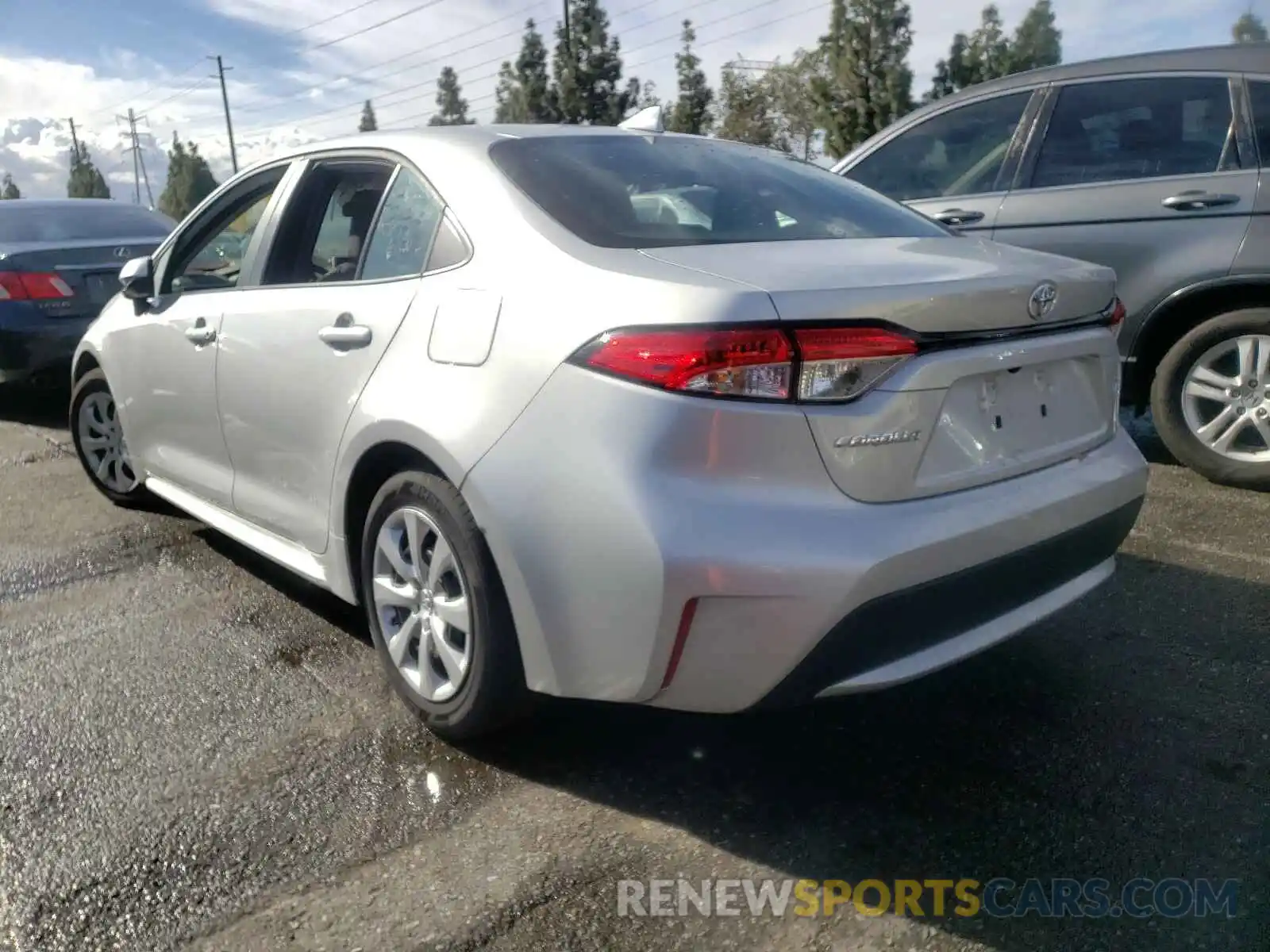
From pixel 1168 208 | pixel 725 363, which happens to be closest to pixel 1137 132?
pixel 1168 208

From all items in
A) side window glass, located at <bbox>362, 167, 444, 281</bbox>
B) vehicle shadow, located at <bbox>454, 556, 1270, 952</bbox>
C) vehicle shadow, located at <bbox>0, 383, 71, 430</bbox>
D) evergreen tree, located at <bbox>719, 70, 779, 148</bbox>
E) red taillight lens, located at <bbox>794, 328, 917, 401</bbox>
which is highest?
evergreen tree, located at <bbox>719, 70, 779, 148</bbox>

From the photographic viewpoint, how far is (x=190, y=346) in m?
3.74

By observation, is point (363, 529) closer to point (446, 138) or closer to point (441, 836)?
point (441, 836)

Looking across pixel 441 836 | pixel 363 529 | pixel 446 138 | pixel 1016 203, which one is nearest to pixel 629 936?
pixel 441 836

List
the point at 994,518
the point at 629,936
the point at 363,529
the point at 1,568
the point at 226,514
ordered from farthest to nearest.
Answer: the point at 1,568, the point at 226,514, the point at 363,529, the point at 994,518, the point at 629,936

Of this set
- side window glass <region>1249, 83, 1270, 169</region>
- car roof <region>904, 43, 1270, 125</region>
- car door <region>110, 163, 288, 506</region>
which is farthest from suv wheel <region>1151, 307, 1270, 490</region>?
car door <region>110, 163, 288, 506</region>

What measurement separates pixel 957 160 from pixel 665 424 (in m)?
3.85

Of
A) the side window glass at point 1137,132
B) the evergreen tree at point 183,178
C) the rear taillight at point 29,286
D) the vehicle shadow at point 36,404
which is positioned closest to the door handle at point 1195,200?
the side window glass at point 1137,132

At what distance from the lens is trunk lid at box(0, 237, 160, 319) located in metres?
6.64

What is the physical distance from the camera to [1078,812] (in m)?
2.42

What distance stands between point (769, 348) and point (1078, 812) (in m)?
1.24

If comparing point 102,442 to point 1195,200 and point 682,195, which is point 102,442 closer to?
point 682,195

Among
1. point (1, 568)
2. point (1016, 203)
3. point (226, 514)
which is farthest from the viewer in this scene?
point (1016, 203)

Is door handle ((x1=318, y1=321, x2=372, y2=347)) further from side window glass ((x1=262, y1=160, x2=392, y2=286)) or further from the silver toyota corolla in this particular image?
side window glass ((x1=262, y1=160, x2=392, y2=286))
